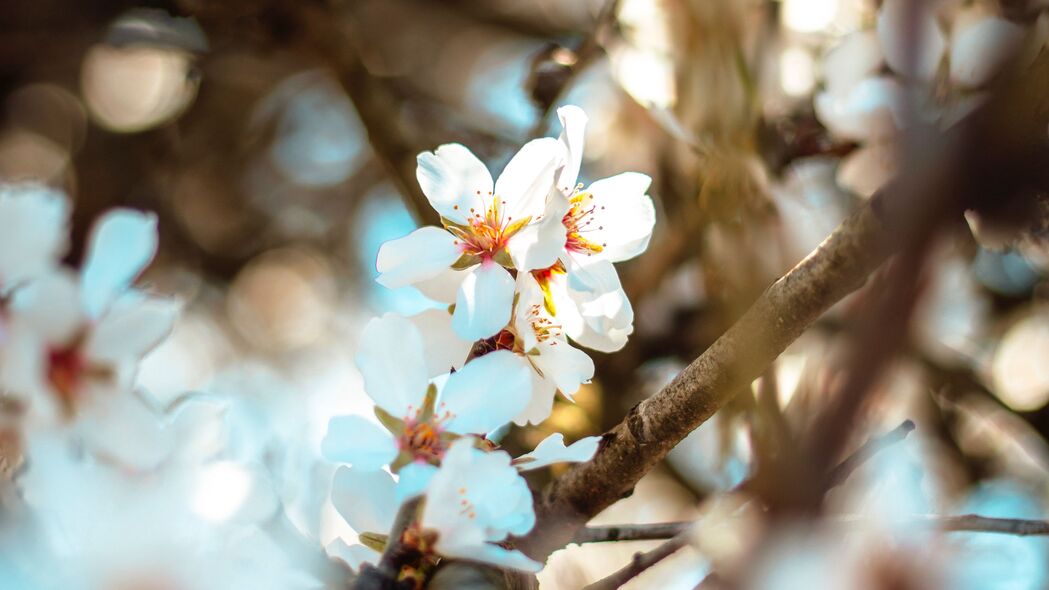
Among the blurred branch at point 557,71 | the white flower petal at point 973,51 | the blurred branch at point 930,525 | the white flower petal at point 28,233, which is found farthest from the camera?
the blurred branch at point 557,71

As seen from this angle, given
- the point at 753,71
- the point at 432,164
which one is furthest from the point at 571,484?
the point at 753,71

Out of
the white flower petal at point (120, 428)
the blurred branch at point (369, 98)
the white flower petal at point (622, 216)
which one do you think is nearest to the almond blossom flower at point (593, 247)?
the white flower petal at point (622, 216)

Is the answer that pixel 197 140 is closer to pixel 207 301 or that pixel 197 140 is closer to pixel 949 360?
pixel 207 301

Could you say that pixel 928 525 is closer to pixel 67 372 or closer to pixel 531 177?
pixel 531 177

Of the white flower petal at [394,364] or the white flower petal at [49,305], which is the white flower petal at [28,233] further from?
the white flower petal at [394,364]

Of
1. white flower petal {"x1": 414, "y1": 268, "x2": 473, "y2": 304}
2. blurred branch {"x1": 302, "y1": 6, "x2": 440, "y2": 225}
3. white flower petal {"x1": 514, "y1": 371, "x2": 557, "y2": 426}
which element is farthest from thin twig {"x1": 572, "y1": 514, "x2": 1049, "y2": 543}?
blurred branch {"x1": 302, "y1": 6, "x2": 440, "y2": 225}

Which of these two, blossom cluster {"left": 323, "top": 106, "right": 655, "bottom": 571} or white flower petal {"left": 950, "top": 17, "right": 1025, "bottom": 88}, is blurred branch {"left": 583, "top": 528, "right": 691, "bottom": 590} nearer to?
blossom cluster {"left": 323, "top": 106, "right": 655, "bottom": 571}
